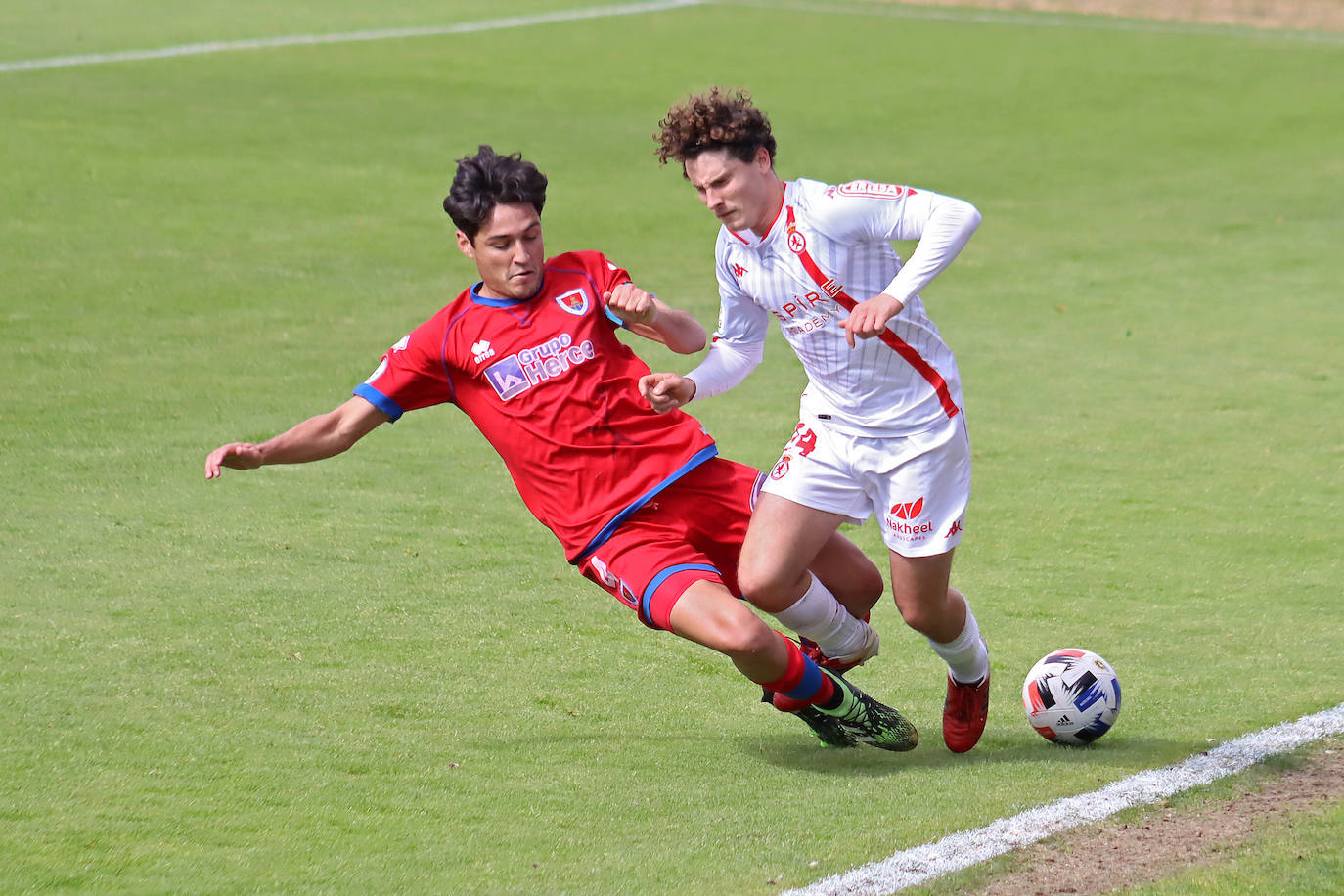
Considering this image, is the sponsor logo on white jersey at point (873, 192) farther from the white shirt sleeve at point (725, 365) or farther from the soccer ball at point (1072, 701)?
the soccer ball at point (1072, 701)

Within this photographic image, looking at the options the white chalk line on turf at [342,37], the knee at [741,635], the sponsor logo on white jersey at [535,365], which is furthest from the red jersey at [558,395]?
the white chalk line on turf at [342,37]

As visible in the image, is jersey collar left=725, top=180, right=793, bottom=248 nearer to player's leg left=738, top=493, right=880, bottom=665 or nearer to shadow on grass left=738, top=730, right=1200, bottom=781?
player's leg left=738, top=493, right=880, bottom=665

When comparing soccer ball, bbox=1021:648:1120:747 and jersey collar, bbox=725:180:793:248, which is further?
soccer ball, bbox=1021:648:1120:747

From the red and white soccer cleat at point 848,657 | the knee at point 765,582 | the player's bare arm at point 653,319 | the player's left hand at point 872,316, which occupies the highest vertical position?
the player's left hand at point 872,316

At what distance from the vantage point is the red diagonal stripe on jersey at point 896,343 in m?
5.14

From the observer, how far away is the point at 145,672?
6.13m

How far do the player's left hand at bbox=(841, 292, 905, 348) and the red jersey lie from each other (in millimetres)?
961

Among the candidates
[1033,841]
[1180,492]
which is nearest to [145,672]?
A: [1033,841]

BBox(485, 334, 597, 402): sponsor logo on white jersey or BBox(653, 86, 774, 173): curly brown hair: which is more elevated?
BBox(653, 86, 774, 173): curly brown hair

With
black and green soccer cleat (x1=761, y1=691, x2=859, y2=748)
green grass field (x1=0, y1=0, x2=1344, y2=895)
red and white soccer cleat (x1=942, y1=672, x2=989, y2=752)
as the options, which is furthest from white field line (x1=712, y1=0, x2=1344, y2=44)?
black and green soccer cleat (x1=761, y1=691, x2=859, y2=748)

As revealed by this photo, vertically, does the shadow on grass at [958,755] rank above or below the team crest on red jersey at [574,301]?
below

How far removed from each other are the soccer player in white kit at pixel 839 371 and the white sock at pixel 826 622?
1.9 inches

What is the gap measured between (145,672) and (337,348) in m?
5.99

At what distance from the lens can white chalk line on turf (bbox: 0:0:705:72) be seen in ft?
72.7
